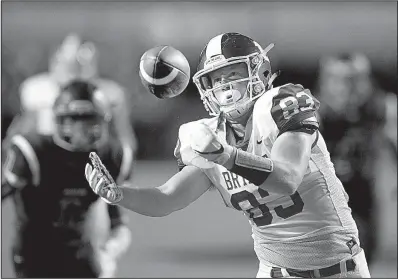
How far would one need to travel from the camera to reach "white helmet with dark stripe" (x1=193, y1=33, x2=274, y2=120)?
260 centimetres

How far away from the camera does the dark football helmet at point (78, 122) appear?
4836 millimetres

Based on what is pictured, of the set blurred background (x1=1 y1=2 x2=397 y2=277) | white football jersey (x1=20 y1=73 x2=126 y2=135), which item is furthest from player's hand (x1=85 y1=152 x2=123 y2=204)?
blurred background (x1=1 y1=2 x2=397 y2=277)

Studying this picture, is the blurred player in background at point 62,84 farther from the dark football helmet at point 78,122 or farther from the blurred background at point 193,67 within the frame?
the dark football helmet at point 78,122

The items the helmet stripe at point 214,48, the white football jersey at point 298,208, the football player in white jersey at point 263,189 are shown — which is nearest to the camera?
the football player in white jersey at point 263,189

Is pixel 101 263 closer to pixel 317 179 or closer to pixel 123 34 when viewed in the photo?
pixel 317 179

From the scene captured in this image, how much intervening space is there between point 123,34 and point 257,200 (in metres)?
5.18

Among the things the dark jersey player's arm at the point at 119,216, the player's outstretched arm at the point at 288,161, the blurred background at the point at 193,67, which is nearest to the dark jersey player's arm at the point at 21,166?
the dark jersey player's arm at the point at 119,216

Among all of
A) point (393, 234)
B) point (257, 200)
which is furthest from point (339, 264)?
point (393, 234)

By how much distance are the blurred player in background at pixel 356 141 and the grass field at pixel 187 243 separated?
536 mm

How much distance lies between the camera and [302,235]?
2.57 meters

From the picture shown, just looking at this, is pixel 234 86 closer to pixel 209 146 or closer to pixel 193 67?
pixel 209 146

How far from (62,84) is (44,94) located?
234 mm

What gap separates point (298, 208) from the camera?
8.40ft

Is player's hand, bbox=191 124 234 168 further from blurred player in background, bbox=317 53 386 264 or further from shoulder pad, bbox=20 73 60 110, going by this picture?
shoulder pad, bbox=20 73 60 110
